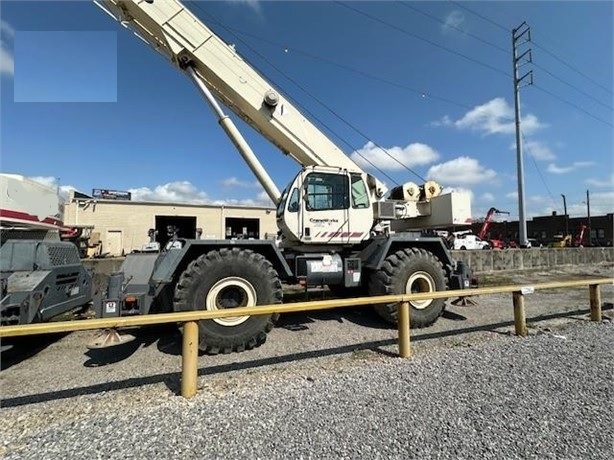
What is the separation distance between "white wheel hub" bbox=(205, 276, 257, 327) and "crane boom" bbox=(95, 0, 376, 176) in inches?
128

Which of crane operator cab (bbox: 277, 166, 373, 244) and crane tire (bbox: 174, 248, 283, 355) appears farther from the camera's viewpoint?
crane operator cab (bbox: 277, 166, 373, 244)

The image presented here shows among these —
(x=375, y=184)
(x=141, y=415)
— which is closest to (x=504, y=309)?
(x=375, y=184)

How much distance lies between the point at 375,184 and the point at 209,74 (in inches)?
160

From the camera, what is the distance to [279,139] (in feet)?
24.4

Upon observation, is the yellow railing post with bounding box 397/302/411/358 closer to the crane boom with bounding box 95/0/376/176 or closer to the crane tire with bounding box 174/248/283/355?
the crane tire with bounding box 174/248/283/355

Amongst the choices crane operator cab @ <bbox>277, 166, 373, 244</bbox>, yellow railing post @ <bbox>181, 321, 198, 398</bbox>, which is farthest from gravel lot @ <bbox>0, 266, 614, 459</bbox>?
crane operator cab @ <bbox>277, 166, 373, 244</bbox>

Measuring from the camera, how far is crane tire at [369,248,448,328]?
6.14 meters

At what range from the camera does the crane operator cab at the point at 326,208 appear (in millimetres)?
6371

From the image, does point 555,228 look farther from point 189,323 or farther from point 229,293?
point 189,323

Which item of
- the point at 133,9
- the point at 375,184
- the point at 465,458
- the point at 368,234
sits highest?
the point at 133,9

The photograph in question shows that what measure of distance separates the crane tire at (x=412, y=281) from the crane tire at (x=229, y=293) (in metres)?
1.98

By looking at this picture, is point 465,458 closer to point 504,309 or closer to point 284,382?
point 284,382

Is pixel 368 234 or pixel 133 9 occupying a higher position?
pixel 133 9

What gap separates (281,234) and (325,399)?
158 inches
